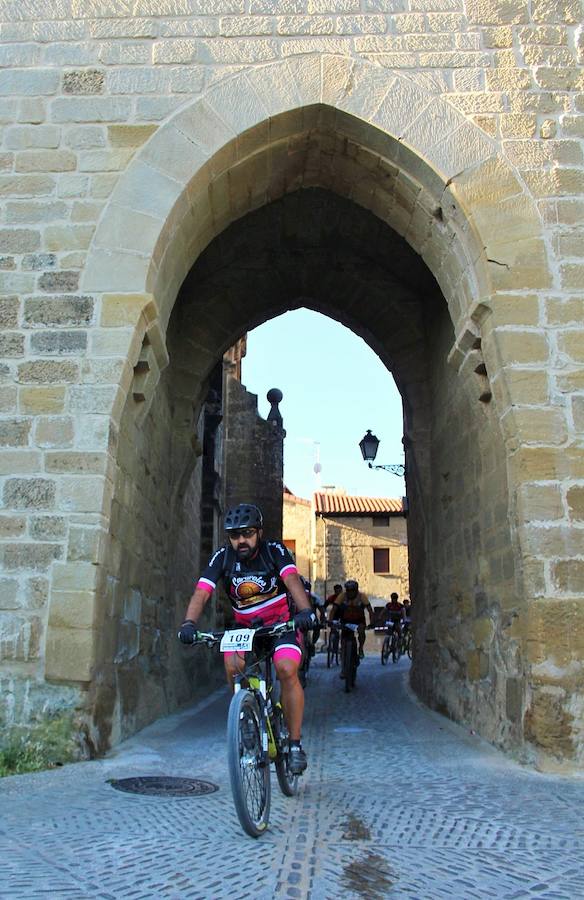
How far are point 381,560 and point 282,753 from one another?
28.9 m

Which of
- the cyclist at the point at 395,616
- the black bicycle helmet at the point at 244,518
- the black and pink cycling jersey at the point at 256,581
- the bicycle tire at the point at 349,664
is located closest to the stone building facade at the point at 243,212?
the black and pink cycling jersey at the point at 256,581

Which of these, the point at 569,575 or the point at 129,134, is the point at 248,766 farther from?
the point at 129,134

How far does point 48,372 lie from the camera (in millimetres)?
5164

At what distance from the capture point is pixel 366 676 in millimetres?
12078

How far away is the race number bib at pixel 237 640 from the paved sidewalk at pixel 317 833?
701 millimetres

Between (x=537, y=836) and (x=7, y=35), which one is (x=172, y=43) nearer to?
(x=7, y=35)

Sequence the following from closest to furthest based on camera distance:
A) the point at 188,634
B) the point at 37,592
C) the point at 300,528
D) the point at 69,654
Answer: the point at 188,634 < the point at 69,654 < the point at 37,592 < the point at 300,528

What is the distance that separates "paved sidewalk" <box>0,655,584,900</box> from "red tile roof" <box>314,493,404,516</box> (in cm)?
2694

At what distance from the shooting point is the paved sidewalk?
254cm

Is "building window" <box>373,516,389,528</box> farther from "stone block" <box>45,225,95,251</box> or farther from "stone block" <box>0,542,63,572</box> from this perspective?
"stone block" <box>0,542,63,572</box>

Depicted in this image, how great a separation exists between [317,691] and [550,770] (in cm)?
562

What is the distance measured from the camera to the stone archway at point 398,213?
16.2 feet

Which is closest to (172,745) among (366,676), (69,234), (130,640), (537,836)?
(130,640)

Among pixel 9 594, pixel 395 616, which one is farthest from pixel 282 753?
pixel 395 616
